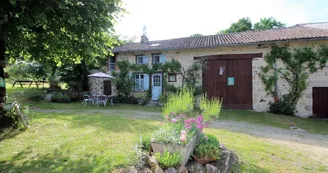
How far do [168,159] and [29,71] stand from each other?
21333 millimetres

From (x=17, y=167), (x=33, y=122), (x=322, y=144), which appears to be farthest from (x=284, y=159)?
(x=33, y=122)

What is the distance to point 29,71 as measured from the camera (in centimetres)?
1959

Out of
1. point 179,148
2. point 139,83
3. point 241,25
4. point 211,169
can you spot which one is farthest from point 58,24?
point 241,25

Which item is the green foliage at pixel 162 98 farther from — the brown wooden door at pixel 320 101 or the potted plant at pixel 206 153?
the potted plant at pixel 206 153

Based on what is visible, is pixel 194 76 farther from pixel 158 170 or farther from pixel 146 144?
A: pixel 158 170

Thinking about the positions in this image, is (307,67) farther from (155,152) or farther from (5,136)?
(5,136)

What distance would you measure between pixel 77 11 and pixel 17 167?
11.0 feet

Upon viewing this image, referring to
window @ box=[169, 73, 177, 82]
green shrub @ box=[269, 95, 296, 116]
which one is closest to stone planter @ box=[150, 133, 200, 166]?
green shrub @ box=[269, 95, 296, 116]

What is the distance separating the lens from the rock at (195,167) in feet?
10.9

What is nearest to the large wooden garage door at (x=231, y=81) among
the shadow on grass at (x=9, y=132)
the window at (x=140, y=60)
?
the window at (x=140, y=60)

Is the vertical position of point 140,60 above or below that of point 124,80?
above

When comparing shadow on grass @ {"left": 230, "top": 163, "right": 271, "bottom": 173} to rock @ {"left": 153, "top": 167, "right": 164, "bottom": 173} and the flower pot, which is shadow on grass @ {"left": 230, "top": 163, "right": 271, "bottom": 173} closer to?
the flower pot

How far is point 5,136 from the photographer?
5148 mm

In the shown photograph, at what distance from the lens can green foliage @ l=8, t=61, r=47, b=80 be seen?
18.8 metres
